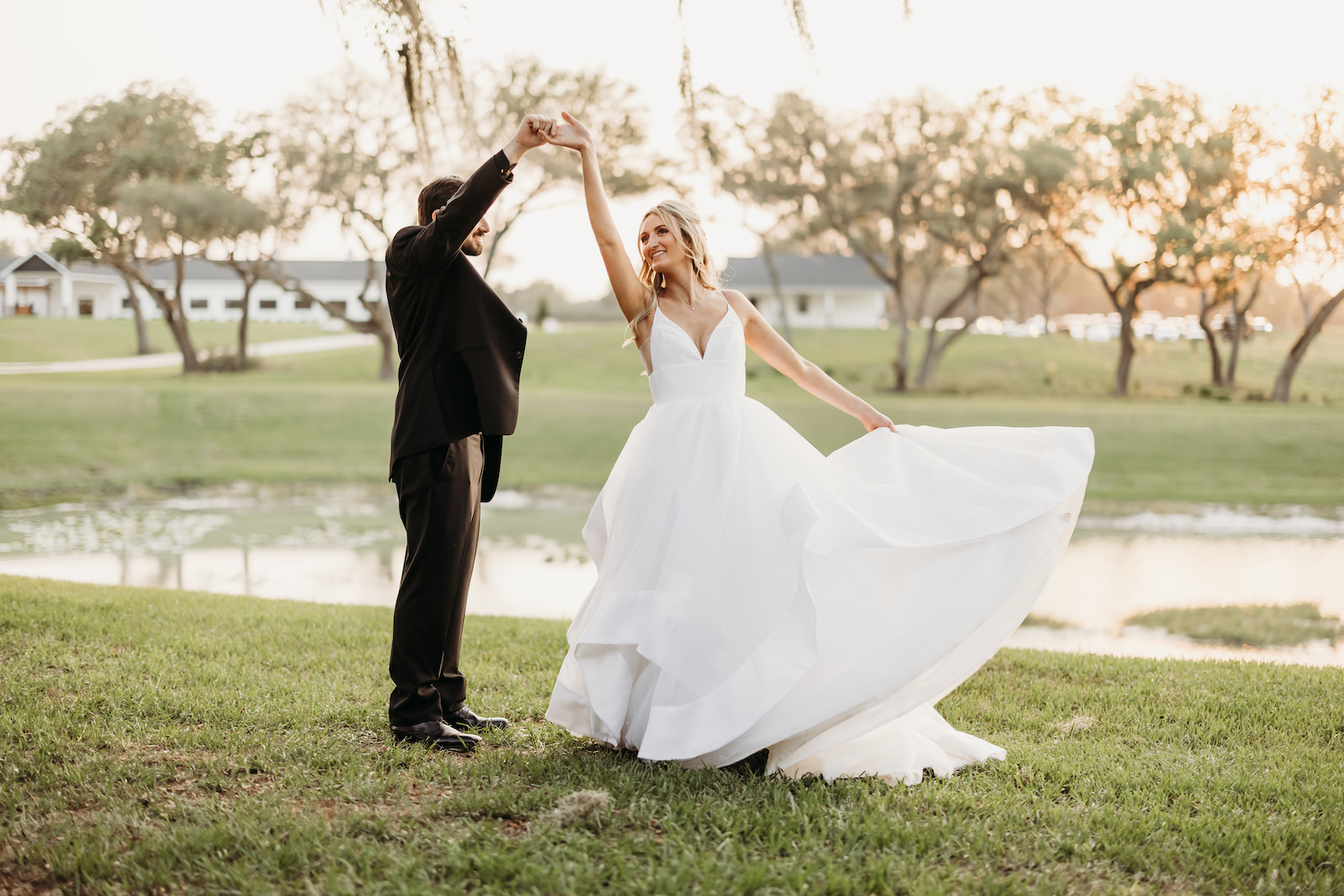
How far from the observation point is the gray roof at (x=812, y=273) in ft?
182

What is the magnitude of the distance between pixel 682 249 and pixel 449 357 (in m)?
1.02

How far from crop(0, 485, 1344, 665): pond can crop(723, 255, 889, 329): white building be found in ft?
134

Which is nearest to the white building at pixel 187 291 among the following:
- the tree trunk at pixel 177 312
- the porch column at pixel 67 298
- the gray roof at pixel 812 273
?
the porch column at pixel 67 298

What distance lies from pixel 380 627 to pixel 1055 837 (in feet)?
15.0

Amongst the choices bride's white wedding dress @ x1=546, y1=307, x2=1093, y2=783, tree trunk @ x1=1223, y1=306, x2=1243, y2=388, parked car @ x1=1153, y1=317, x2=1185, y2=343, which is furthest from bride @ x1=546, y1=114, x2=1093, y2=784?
parked car @ x1=1153, y1=317, x2=1185, y2=343

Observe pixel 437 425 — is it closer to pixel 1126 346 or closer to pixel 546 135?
pixel 546 135

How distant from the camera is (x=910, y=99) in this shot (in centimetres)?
2934

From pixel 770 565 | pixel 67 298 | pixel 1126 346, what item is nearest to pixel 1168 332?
pixel 1126 346

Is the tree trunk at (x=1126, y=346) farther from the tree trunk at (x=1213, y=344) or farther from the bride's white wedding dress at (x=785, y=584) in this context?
the bride's white wedding dress at (x=785, y=584)

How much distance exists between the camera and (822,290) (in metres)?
55.6

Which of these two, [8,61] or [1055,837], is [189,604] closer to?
[1055,837]

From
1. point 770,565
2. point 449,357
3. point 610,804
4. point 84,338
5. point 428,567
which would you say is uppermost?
point 449,357

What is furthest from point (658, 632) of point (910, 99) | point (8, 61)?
point (910, 99)

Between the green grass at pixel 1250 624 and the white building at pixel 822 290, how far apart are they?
46.5 m
